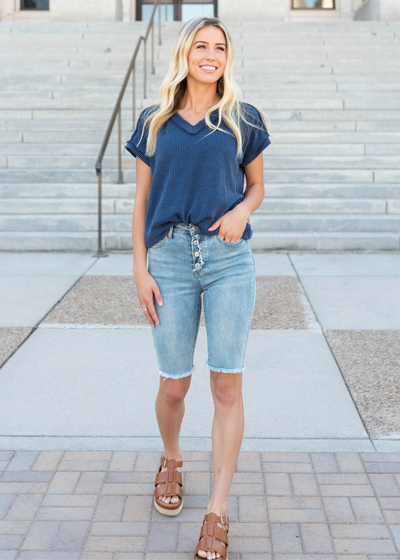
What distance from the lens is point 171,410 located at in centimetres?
274

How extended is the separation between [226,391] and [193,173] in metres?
0.80

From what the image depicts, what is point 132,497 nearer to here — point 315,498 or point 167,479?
point 167,479

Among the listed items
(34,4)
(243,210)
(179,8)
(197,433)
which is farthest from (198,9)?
(243,210)

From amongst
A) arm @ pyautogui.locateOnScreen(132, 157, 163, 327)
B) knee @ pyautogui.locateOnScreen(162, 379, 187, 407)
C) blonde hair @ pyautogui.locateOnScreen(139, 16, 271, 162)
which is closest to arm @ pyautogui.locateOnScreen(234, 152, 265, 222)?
blonde hair @ pyautogui.locateOnScreen(139, 16, 271, 162)

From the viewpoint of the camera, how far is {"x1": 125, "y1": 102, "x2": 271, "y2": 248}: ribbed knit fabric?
2381 mm

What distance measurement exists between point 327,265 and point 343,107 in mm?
4704

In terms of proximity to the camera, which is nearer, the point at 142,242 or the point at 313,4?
the point at 142,242

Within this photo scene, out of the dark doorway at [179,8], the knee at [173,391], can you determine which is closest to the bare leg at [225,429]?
the knee at [173,391]

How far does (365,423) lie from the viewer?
138 inches

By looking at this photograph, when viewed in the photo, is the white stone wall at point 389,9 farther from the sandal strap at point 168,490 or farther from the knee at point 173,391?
the sandal strap at point 168,490

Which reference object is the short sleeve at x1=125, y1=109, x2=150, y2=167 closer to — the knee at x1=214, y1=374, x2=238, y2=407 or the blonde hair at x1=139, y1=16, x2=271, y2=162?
the blonde hair at x1=139, y1=16, x2=271, y2=162

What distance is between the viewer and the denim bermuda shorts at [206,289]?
242cm

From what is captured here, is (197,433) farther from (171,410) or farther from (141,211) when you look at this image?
(141,211)

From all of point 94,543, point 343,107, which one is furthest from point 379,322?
point 343,107
